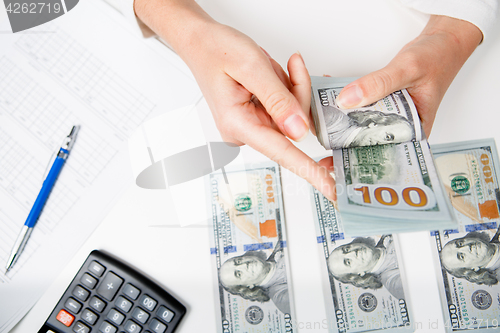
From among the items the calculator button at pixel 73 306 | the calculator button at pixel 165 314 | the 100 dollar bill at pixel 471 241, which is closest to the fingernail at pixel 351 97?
the 100 dollar bill at pixel 471 241

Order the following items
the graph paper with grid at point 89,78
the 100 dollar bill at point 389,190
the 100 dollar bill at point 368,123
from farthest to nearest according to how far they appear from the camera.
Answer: the graph paper with grid at point 89,78 → the 100 dollar bill at point 368,123 → the 100 dollar bill at point 389,190

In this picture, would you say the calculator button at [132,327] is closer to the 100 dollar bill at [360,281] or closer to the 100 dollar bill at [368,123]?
the 100 dollar bill at [360,281]

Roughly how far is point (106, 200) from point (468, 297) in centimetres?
72

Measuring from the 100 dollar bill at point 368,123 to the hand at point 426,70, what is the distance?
0.02 m

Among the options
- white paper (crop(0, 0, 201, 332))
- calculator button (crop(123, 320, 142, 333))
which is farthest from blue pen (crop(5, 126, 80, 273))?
calculator button (crop(123, 320, 142, 333))

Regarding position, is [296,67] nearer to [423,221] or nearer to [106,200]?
[423,221]

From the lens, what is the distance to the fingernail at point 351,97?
0.49 meters

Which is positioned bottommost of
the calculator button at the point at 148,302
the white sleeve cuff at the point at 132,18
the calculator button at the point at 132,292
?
the calculator button at the point at 148,302

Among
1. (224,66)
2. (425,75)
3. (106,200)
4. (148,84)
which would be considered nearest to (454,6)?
(425,75)

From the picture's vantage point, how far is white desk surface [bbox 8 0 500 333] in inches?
21.9

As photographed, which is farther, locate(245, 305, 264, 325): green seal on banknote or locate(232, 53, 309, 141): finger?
locate(245, 305, 264, 325): green seal on banknote

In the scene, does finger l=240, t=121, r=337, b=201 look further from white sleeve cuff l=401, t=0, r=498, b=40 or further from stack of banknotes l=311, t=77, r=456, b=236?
white sleeve cuff l=401, t=0, r=498, b=40

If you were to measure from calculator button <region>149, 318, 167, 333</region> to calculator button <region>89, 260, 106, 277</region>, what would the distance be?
5.2 inches

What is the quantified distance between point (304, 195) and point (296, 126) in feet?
0.61
